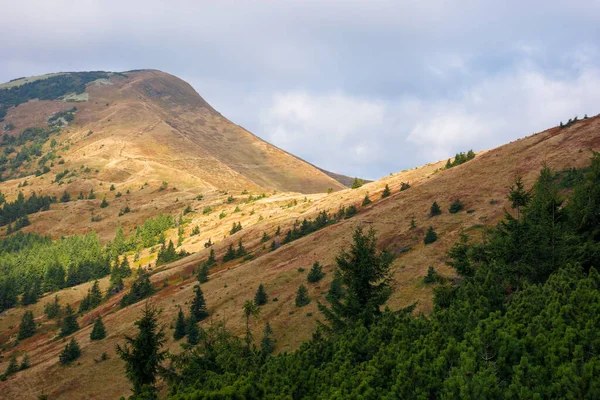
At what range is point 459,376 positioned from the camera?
15.4 metres

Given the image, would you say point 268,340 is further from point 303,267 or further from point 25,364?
point 25,364

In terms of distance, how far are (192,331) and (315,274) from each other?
1895 centimetres

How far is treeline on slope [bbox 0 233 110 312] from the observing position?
11994cm

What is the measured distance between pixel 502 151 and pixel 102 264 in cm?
12337

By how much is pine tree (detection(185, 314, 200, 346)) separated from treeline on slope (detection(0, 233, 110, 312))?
77.5 meters

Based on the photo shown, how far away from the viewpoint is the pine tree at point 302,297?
58125 mm

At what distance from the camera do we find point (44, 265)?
144 metres

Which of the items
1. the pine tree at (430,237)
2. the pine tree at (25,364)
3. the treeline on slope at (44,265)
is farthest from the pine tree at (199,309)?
the treeline on slope at (44,265)

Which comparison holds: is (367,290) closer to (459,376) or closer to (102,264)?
(459,376)

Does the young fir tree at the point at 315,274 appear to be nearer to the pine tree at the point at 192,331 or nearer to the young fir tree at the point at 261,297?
the young fir tree at the point at 261,297

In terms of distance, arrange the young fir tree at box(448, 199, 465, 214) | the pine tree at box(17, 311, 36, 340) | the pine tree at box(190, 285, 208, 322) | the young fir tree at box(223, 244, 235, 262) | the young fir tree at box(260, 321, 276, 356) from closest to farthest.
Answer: the young fir tree at box(260, 321, 276, 356), the pine tree at box(190, 285, 208, 322), the young fir tree at box(448, 199, 465, 214), the pine tree at box(17, 311, 36, 340), the young fir tree at box(223, 244, 235, 262)

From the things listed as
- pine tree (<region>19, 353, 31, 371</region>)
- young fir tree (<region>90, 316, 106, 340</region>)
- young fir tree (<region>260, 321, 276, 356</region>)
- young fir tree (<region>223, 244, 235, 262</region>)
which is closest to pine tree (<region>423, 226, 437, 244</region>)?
young fir tree (<region>260, 321, 276, 356</region>)

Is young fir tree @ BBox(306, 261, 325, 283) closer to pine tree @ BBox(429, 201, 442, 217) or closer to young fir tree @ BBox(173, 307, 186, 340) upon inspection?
young fir tree @ BBox(173, 307, 186, 340)

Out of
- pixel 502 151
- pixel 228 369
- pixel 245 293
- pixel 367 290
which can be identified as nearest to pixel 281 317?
pixel 245 293
